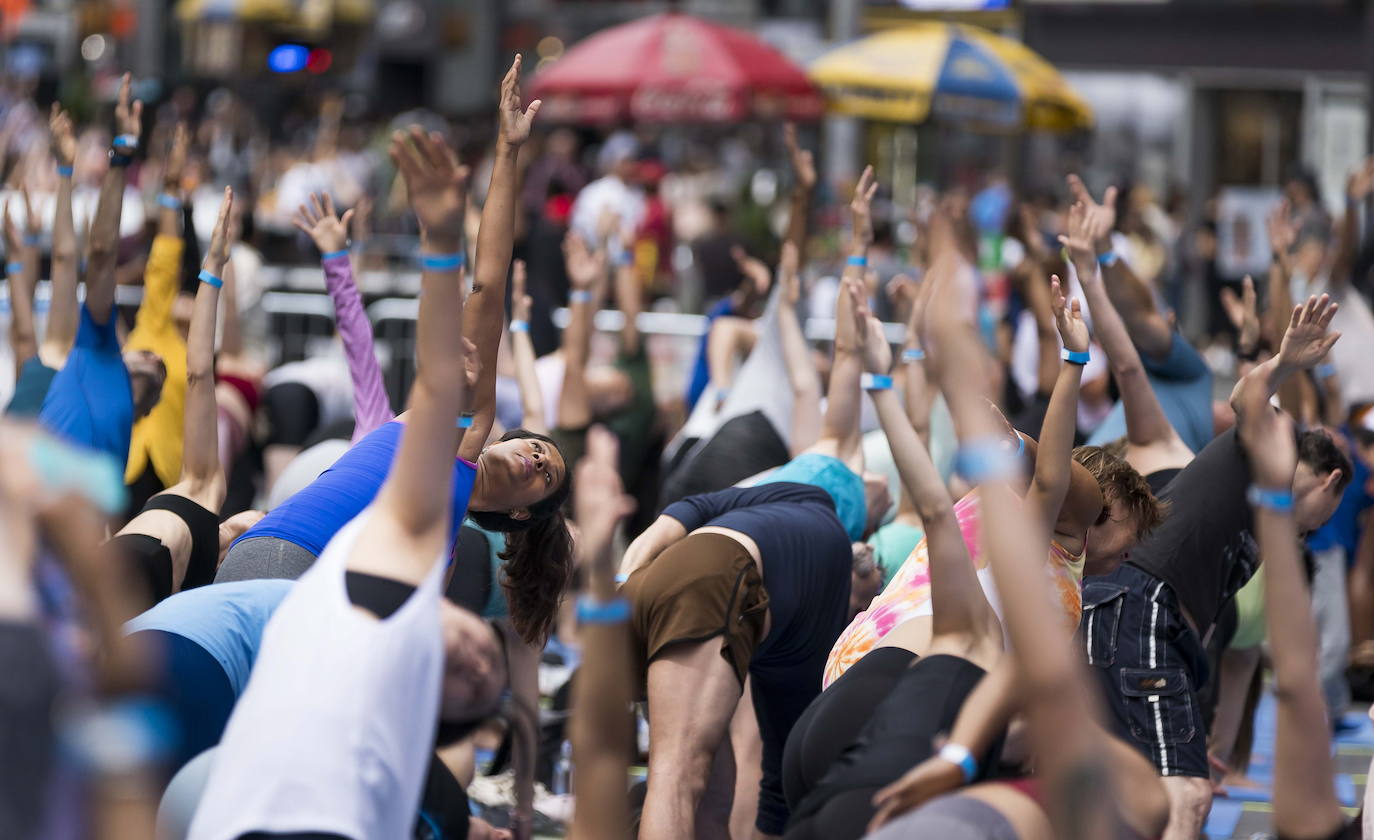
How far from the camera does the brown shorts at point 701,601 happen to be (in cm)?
449

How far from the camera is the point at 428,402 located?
9.83 ft

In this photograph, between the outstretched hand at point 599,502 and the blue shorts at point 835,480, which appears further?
the blue shorts at point 835,480

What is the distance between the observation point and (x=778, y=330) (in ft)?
23.6

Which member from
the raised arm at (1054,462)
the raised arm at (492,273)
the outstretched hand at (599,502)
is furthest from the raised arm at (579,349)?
the outstretched hand at (599,502)

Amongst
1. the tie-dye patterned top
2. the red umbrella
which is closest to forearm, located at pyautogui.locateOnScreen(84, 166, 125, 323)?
the tie-dye patterned top

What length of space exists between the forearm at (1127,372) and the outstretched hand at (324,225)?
254 centimetres

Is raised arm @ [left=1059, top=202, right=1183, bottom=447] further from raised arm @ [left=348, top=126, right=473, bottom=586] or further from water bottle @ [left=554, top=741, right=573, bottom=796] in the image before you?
raised arm @ [left=348, top=126, right=473, bottom=586]

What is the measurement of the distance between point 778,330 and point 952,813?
439cm

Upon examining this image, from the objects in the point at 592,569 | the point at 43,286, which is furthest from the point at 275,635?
the point at 43,286

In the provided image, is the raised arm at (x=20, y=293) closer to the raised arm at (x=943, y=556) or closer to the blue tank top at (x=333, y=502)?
the blue tank top at (x=333, y=502)

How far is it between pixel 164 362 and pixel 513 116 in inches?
94.5

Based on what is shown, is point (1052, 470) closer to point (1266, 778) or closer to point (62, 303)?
point (1266, 778)

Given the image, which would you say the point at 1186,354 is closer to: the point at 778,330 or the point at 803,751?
the point at 778,330

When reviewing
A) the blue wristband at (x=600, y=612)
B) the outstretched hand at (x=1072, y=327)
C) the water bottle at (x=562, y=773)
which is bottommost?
the water bottle at (x=562, y=773)
